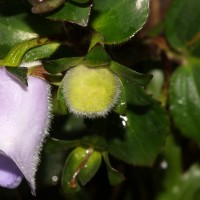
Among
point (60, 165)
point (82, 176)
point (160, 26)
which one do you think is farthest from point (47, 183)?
point (160, 26)

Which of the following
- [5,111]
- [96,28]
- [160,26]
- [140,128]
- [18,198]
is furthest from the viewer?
[160,26]

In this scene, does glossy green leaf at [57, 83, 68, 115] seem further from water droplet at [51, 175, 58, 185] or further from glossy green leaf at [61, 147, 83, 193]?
water droplet at [51, 175, 58, 185]

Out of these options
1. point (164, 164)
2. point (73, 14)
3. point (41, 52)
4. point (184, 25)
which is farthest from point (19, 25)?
point (164, 164)

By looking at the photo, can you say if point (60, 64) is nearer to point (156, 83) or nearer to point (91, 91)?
point (91, 91)

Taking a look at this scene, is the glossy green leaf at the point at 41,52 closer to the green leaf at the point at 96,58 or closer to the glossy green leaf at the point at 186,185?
the green leaf at the point at 96,58

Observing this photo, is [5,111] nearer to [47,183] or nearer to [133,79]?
[133,79]

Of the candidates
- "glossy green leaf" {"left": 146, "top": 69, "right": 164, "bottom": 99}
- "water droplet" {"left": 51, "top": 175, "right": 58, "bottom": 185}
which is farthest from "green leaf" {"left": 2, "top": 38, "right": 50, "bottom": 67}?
"glossy green leaf" {"left": 146, "top": 69, "right": 164, "bottom": 99}
